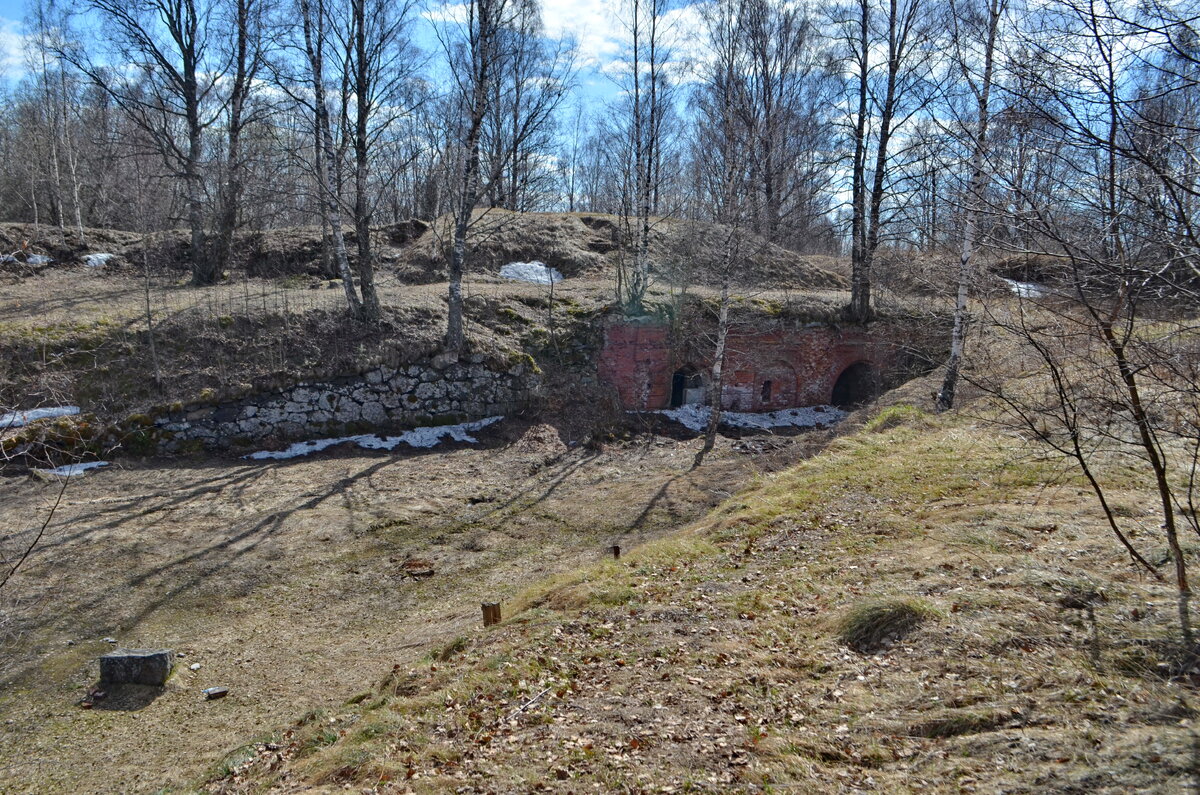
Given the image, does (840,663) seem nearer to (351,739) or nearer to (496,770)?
(496,770)

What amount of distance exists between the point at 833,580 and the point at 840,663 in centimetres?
164

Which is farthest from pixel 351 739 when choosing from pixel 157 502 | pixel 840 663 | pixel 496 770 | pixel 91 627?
pixel 157 502

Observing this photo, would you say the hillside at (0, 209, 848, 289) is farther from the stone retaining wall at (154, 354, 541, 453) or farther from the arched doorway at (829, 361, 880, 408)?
the stone retaining wall at (154, 354, 541, 453)

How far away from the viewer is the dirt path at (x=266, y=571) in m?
6.33

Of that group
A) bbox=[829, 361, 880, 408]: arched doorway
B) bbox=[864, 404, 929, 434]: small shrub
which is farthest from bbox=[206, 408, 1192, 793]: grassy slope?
bbox=[829, 361, 880, 408]: arched doorway

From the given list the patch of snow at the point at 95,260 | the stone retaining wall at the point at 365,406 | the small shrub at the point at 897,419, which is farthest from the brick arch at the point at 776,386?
the patch of snow at the point at 95,260

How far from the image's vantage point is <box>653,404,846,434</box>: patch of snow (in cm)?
1738

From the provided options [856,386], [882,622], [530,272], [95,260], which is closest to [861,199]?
[856,386]

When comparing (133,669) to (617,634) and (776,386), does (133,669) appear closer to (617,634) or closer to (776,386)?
(617,634)

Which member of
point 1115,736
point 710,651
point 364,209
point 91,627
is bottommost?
point 91,627

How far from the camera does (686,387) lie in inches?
750

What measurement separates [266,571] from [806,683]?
7540mm

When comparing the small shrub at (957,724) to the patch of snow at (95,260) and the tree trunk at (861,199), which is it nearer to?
the tree trunk at (861,199)

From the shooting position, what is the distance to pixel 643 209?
20172 millimetres
